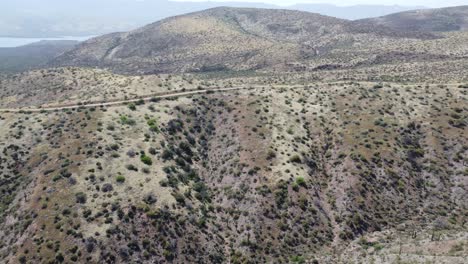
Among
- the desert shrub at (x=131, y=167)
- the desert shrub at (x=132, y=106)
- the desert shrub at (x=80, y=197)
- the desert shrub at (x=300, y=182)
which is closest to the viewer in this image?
the desert shrub at (x=80, y=197)

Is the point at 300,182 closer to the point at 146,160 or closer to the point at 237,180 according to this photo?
the point at 237,180

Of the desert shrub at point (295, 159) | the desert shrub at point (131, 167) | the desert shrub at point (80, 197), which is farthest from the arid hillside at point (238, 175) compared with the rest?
the desert shrub at point (131, 167)

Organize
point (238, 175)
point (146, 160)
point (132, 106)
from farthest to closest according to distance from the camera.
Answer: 1. point (132, 106)
2. point (238, 175)
3. point (146, 160)

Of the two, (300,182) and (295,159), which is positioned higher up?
(295,159)

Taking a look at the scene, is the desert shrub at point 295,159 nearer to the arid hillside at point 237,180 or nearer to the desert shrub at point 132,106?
the arid hillside at point 237,180

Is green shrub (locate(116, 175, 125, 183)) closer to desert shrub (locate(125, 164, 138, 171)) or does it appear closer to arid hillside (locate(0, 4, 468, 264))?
arid hillside (locate(0, 4, 468, 264))

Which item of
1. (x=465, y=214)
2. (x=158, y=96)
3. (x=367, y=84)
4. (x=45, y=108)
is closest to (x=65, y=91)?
(x=45, y=108)

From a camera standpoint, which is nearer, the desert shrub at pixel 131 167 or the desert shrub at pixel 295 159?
the desert shrub at pixel 131 167

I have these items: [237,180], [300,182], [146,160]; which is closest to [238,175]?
[237,180]

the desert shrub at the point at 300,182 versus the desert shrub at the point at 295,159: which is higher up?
the desert shrub at the point at 295,159

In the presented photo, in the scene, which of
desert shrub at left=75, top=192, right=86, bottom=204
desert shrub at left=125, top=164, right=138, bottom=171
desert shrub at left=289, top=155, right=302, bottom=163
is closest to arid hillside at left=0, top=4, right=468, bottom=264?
desert shrub at left=75, top=192, right=86, bottom=204

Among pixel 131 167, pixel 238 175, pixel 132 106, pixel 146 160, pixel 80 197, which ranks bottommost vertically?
pixel 238 175

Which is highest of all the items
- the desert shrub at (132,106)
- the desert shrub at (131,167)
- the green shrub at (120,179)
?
the desert shrub at (132,106)
